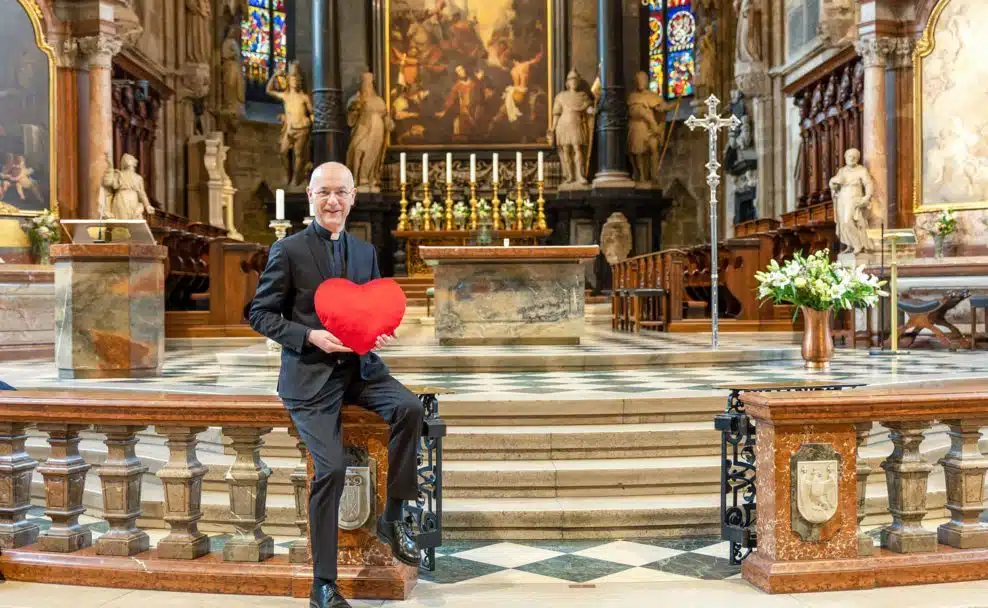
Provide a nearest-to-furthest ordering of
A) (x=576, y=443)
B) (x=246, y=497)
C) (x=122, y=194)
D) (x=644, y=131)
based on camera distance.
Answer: (x=246, y=497), (x=576, y=443), (x=122, y=194), (x=644, y=131)

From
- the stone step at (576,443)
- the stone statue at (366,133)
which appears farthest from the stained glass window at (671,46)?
the stone step at (576,443)

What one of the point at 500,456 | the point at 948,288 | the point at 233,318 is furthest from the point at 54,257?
the point at 948,288

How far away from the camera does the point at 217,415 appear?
3.88 meters

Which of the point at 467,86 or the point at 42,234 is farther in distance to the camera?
the point at 467,86

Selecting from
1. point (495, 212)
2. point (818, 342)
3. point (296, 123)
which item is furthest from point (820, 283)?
point (296, 123)

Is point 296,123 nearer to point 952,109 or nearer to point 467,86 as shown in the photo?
point 467,86

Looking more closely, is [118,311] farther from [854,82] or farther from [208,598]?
[854,82]

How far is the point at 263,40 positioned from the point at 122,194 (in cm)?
1137

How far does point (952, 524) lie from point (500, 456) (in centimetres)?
229

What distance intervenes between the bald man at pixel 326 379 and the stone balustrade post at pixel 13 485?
1218 millimetres

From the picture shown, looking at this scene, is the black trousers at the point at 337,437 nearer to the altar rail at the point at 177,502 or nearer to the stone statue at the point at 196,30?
the altar rail at the point at 177,502

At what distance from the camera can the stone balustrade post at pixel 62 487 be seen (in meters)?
4.09

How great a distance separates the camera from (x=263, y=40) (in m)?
25.1

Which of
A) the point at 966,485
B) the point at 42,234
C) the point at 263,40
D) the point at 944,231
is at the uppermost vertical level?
the point at 263,40
